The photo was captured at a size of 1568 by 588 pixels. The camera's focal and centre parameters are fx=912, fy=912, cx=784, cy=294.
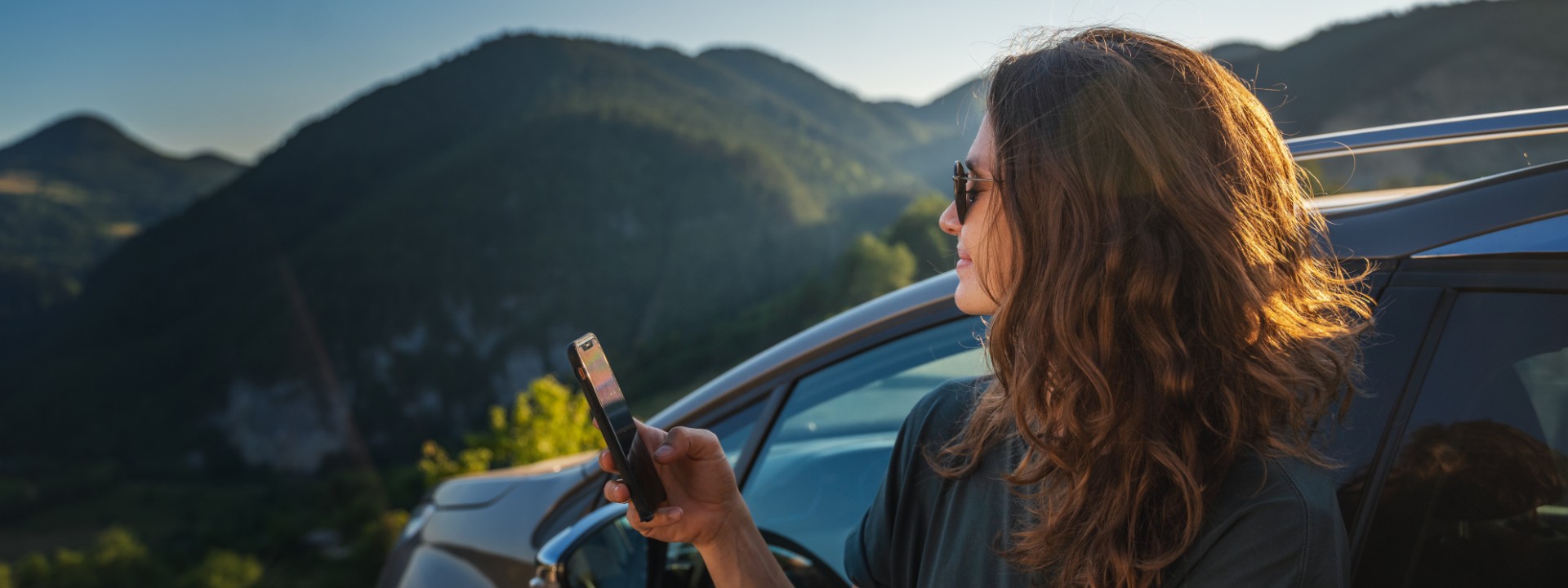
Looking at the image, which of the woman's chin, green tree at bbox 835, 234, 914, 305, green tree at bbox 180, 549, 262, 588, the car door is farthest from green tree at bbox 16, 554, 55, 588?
the car door

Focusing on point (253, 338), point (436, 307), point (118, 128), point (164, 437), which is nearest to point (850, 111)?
point (436, 307)

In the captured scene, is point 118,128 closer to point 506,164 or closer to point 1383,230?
point 506,164

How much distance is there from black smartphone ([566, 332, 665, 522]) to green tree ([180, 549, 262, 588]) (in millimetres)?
47868

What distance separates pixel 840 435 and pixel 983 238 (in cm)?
97

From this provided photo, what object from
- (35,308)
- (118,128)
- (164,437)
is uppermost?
(118,128)

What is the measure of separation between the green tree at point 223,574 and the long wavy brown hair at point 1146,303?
159ft

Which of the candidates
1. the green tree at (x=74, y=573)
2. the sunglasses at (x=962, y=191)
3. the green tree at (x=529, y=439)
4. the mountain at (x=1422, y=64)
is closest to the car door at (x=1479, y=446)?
the sunglasses at (x=962, y=191)

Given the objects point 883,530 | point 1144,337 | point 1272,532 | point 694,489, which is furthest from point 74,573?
point 1272,532

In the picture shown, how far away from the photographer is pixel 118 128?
144125 millimetres

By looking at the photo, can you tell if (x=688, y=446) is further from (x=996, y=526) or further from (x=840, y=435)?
(x=840, y=435)

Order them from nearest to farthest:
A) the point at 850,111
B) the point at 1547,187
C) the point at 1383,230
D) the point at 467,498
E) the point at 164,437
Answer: the point at 1547,187 → the point at 1383,230 → the point at 467,498 → the point at 164,437 → the point at 850,111

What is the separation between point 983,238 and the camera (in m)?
1.16

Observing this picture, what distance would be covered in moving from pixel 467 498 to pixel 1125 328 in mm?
2109

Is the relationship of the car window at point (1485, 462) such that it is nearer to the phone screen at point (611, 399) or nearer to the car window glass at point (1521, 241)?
the car window glass at point (1521, 241)
